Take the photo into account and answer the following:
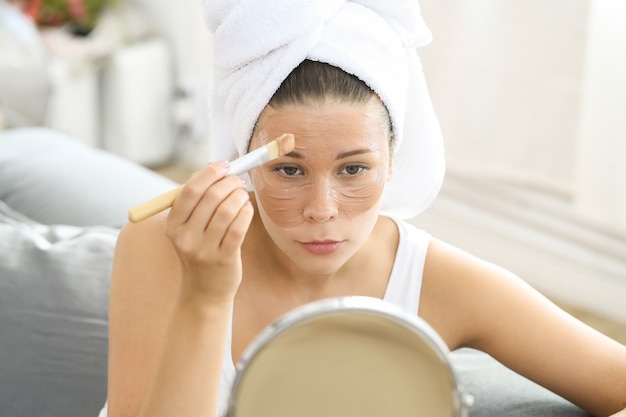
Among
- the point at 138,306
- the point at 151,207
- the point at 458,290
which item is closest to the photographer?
the point at 151,207

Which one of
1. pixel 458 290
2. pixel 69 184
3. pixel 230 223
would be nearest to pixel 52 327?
pixel 69 184

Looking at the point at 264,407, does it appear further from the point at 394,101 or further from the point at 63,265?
the point at 63,265

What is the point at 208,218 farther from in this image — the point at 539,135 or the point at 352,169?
Result: the point at 539,135

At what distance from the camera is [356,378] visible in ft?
2.28

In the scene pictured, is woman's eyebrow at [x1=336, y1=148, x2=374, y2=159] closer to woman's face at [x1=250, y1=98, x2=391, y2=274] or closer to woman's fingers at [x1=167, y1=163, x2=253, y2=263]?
woman's face at [x1=250, y1=98, x2=391, y2=274]

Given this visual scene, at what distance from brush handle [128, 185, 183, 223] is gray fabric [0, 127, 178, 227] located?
0.93m

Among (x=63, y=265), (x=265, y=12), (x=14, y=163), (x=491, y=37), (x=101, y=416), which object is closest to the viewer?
(x=265, y=12)

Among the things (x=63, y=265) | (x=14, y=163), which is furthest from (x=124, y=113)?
(x=63, y=265)

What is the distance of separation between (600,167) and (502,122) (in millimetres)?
332

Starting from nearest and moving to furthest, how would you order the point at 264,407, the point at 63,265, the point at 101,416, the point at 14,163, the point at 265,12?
1. the point at 264,407
2. the point at 265,12
3. the point at 101,416
4. the point at 63,265
5. the point at 14,163

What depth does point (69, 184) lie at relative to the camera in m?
1.90

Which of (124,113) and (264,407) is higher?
(124,113)

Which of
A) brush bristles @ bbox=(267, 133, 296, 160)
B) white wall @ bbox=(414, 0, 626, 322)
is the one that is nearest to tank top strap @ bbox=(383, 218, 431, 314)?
brush bristles @ bbox=(267, 133, 296, 160)

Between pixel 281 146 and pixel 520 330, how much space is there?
489 mm
